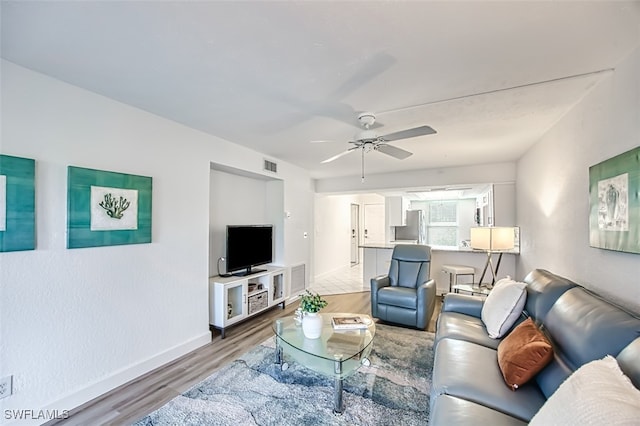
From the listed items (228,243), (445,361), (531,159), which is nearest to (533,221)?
(531,159)

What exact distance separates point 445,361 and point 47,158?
310cm

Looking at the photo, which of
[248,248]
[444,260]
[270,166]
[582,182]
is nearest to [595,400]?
[582,182]

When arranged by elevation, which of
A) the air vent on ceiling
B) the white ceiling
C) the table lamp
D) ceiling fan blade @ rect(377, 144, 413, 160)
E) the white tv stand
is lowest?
the white tv stand

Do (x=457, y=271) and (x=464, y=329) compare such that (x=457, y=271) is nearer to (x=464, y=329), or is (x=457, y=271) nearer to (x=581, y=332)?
(x=464, y=329)

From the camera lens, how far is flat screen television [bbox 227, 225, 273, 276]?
3.62 m

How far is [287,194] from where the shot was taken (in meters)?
4.76

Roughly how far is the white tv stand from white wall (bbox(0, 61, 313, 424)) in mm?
195

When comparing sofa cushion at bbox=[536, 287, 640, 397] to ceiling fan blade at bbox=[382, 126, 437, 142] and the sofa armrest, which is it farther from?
Result: ceiling fan blade at bbox=[382, 126, 437, 142]

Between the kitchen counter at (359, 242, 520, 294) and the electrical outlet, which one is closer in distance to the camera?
the electrical outlet

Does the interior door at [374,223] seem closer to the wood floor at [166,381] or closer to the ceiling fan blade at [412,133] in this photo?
the wood floor at [166,381]

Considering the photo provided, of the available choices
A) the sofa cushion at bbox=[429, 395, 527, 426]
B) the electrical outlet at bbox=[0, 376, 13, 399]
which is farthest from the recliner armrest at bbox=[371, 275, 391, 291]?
the electrical outlet at bbox=[0, 376, 13, 399]

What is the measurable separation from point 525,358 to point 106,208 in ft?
10.2

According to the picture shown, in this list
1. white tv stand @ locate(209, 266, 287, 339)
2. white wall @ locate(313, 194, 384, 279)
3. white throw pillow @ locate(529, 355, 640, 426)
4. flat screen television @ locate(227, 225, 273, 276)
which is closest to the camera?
white throw pillow @ locate(529, 355, 640, 426)

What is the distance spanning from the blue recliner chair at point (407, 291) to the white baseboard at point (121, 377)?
2273 millimetres
